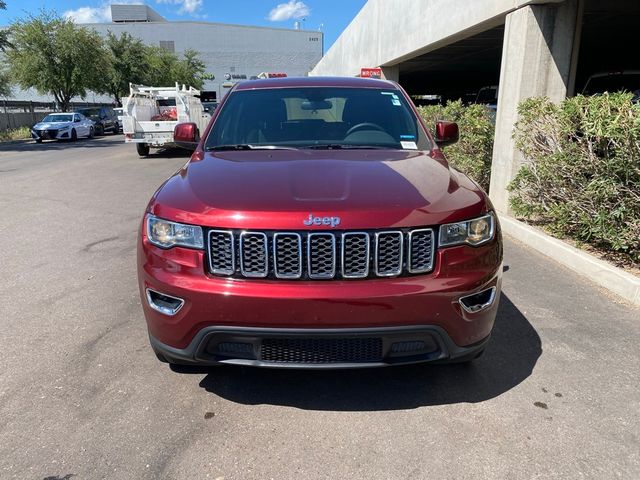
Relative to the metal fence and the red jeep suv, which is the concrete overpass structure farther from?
the metal fence

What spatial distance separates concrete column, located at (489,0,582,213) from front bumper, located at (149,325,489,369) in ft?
17.3

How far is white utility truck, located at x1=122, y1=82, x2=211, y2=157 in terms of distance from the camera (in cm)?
1712

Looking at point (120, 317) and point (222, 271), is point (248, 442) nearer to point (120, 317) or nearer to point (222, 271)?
point (222, 271)

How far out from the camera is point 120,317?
407 centimetres

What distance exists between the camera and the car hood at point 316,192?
248cm

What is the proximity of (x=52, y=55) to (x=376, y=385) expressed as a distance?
3456 cm

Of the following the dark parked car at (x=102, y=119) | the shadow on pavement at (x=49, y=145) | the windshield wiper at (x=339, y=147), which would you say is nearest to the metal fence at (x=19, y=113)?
the dark parked car at (x=102, y=119)

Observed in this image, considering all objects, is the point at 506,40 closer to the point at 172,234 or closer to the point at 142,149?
the point at 172,234

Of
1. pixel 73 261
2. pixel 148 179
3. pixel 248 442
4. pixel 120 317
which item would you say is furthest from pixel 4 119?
pixel 248 442

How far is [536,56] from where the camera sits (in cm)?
674

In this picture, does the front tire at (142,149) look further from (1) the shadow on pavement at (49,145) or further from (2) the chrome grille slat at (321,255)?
(2) the chrome grille slat at (321,255)

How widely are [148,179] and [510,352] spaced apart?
10.5 m

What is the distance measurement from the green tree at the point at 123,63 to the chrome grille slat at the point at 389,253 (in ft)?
138

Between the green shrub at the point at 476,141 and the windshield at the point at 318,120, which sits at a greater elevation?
the windshield at the point at 318,120
